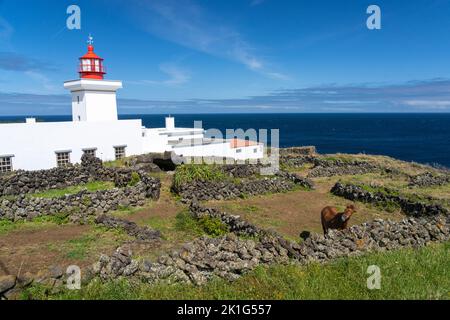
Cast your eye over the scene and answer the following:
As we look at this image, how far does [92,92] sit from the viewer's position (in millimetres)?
31125

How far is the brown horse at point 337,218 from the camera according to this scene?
11.7 meters

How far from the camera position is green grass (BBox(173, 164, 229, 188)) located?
19809 millimetres

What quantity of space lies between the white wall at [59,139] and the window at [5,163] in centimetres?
27

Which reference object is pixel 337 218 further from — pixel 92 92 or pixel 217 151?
pixel 92 92

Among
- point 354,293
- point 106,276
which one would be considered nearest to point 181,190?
point 106,276

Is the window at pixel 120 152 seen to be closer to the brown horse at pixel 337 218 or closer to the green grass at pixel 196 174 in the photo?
the green grass at pixel 196 174

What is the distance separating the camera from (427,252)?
9109 mm

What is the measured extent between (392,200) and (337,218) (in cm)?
772

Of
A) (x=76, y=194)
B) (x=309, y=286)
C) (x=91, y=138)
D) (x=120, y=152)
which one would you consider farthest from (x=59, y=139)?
(x=309, y=286)

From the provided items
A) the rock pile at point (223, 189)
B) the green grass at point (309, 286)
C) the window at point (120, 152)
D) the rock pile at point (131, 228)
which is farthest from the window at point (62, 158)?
the green grass at point (309, 286)

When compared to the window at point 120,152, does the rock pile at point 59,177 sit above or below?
below

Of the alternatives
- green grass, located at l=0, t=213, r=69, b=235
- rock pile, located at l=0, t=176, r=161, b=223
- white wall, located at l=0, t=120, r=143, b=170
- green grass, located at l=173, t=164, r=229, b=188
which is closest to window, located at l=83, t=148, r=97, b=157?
white wall, located at l=0, t=120, r=143, b=170

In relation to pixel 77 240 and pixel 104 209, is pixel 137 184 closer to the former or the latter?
pixel 104 209

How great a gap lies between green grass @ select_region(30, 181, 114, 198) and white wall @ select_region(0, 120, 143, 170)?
617 centimetres
